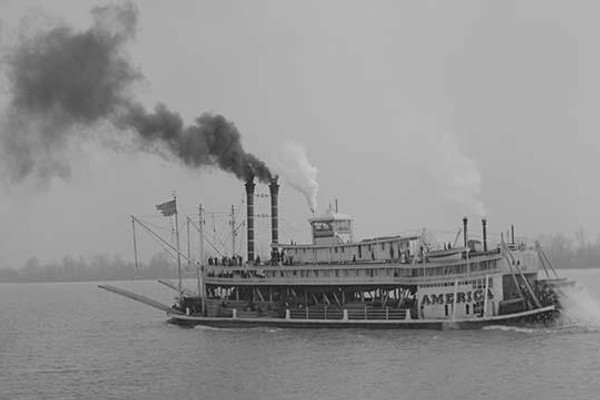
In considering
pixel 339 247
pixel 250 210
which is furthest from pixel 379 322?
pixel 250 210

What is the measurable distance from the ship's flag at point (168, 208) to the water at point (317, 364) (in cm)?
1006

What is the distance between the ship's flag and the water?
33.0 ft

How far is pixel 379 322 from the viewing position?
6856 cm

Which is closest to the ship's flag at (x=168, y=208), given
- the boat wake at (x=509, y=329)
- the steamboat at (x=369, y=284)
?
the steamboat at (x=369, y=284)

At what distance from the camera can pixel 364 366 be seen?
5375cm

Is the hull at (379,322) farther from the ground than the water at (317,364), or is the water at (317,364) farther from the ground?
the hull at (379,322)

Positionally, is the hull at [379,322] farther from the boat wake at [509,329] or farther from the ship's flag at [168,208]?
the ship's flag at [168,208]

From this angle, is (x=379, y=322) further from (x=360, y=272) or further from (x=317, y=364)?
(x=317, y=364)

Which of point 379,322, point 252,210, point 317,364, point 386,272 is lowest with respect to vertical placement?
point 317,364

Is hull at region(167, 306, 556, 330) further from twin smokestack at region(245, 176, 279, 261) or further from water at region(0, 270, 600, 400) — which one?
twin smokestack at region(245, 176, 279, 261)

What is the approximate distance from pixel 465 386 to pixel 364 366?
811 cm

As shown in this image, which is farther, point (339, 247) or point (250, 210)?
point (250, 210)

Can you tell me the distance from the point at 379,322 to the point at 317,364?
Answer: 14638 mm

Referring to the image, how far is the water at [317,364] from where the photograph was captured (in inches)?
1864
